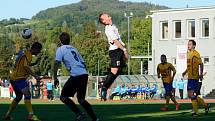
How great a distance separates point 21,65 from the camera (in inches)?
666

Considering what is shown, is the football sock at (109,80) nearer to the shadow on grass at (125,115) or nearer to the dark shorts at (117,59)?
the dark shorts at (117,59)

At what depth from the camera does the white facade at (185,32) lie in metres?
80.4

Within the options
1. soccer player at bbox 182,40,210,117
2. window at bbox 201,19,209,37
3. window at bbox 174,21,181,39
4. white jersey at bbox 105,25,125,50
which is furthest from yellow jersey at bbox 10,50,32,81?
window at bbox 174,21,181,39

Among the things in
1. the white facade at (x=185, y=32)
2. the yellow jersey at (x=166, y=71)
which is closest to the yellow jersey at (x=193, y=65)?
the yellow jersey at (x=166, y=71)

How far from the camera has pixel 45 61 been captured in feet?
438

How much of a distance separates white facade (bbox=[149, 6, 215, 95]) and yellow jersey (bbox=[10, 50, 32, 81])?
61854 millimetres

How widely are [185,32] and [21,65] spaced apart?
219 feet

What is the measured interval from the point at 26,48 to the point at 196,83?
504cm

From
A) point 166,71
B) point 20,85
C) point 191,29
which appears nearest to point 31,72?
point 20,85

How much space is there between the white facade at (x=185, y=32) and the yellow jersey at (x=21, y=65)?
61.9 meters

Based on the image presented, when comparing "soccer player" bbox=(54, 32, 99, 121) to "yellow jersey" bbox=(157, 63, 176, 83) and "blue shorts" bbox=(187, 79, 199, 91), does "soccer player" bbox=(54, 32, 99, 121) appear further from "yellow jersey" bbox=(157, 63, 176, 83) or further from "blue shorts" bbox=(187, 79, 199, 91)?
"yellow jersey" bbox=(157, 63, 176, 83)

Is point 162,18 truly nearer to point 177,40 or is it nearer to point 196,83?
point 177,40

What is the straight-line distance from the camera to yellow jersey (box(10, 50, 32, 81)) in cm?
1684

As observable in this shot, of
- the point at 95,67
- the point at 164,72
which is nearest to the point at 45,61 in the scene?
the point at 95,67
